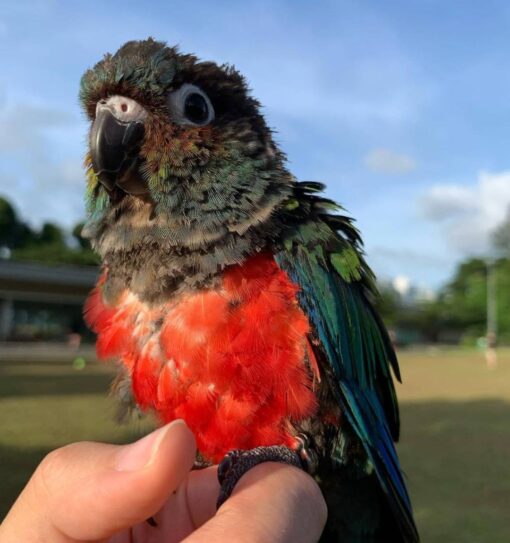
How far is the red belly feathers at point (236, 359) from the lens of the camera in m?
1.93

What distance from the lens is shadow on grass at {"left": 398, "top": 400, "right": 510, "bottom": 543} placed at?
5035mm

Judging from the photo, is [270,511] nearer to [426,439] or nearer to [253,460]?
[253,460]

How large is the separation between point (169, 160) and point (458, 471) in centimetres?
639

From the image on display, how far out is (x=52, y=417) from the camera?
7953mm

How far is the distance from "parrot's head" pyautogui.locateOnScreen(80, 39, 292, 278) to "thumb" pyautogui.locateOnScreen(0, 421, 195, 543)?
0.91m

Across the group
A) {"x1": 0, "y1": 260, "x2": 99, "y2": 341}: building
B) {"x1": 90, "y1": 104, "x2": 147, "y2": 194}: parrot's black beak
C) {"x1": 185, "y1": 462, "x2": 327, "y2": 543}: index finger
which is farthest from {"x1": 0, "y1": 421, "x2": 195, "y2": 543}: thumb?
{"x1": 0, "y1": 260, "x2": 99, "y2": 341}: building

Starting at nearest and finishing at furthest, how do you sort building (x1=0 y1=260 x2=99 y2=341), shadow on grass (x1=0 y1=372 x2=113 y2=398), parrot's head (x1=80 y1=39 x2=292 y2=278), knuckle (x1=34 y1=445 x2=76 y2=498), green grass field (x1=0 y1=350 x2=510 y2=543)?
knuckle (x1=34 y1=445 x2=76 y2=498) → parrot's head (x1=80 y1=39 x2=292 y2=278) → green grass field (x1=0 y1=350 x2=510 y2=543) → shadow on grass (x1=0 y1=372 x2=113 y2=398) → building (x1=0 y1=260 x2=99 y2=341)

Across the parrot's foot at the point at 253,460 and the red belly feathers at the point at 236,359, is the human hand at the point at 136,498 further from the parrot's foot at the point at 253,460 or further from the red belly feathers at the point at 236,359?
the red belly feathers at the point at 236,359

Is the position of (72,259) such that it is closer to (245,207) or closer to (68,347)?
(68,347)

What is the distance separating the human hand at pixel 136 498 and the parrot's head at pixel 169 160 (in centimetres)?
91

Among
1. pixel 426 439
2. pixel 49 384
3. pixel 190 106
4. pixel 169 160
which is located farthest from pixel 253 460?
pixel 49 384

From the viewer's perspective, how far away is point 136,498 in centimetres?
121

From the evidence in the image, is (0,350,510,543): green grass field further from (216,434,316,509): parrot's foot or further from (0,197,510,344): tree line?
(0,197,510,344): tree line

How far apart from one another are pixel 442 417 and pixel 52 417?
7452 millimetres
